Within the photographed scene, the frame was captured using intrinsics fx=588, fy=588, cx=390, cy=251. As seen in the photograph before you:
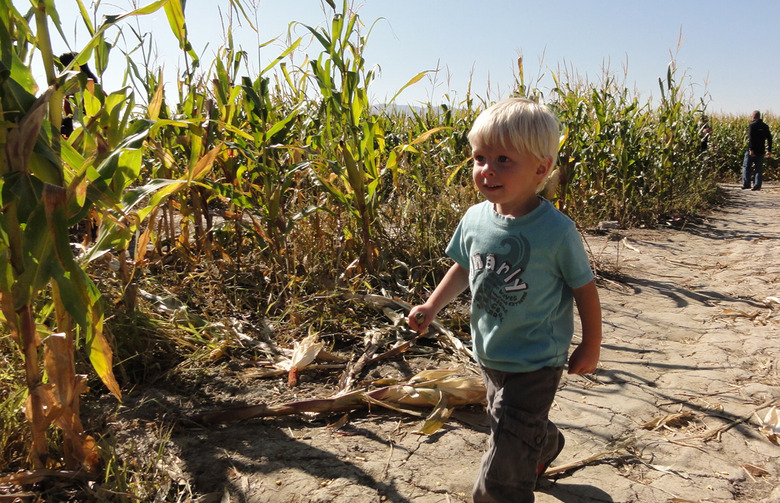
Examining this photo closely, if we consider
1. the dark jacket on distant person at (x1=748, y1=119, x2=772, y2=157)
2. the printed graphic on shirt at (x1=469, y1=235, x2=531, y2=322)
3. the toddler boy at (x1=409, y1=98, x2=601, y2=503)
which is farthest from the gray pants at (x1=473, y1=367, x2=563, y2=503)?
the dark jacket on distant person at (x1=748, y1=119, x2=772, y2=157)

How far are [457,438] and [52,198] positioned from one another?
1.54 meters

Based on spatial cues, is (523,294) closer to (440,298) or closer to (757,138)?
(440,298)

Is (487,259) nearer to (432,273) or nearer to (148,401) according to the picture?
(148,401)

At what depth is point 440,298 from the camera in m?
1.95

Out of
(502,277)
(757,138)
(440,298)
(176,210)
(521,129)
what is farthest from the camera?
(757,138)

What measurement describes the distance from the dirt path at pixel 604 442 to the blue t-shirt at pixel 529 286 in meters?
0.52

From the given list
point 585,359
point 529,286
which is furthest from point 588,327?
point 529,286

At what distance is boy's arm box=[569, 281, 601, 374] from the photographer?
1612mm

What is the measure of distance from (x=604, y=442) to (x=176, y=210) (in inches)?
101

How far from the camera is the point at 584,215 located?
6621 millimetres

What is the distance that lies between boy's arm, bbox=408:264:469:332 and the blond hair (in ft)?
1.60

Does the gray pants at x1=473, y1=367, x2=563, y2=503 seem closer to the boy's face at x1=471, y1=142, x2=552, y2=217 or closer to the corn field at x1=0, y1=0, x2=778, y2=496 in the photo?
the boy's face at x1=471, y1=142, x2=552, y2=217

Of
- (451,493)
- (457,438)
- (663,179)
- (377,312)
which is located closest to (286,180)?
(377,312)

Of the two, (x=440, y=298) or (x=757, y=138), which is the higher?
(x=757, y=138)
